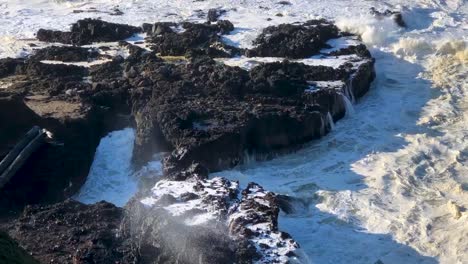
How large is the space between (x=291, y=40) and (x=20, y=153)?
9.91 m

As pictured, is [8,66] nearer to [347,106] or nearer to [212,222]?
[347,106]

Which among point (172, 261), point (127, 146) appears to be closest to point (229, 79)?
point (127, 146)

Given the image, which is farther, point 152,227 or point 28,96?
point 28,96

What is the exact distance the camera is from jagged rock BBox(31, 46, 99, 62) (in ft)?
84.1

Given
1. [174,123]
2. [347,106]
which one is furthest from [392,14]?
[174,123]

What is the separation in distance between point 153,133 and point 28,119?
303cm

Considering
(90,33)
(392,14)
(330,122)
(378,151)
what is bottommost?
(378,151)

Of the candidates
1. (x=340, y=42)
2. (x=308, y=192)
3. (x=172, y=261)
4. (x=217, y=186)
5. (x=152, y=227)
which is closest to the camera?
(x=172, y=261)

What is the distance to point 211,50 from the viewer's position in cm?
2567

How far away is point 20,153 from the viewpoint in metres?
19.3

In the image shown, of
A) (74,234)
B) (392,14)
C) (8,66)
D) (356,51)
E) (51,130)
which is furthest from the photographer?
(392,14)

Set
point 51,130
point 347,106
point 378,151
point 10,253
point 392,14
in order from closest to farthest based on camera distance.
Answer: point 10,253
point 51,130
point 378,151
point 347,106
point 392,14

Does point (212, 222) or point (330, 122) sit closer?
point (212, 222)

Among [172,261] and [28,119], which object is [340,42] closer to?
[28,119]
